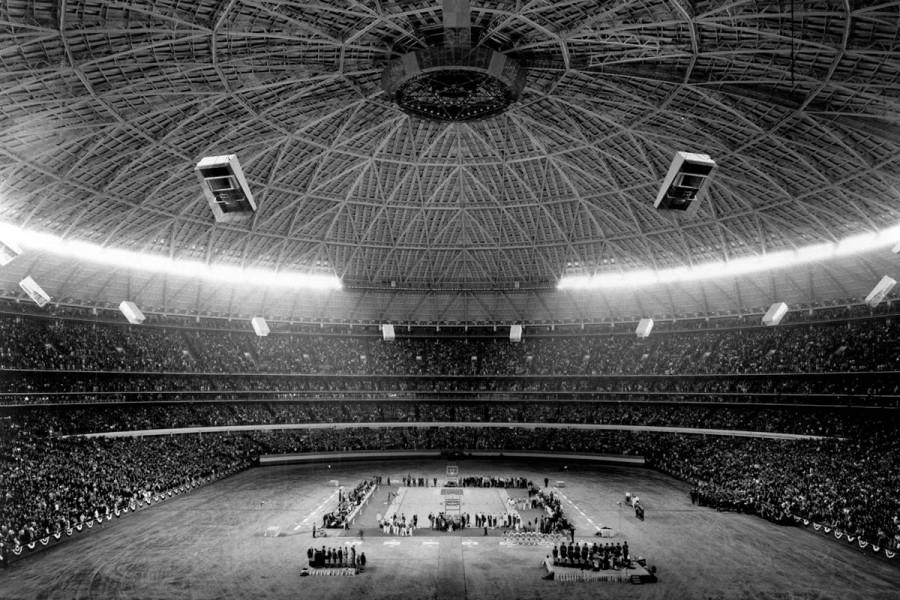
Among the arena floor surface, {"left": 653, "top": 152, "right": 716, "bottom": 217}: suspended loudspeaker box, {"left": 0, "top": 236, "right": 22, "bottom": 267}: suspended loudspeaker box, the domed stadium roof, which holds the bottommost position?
the arena floor surface

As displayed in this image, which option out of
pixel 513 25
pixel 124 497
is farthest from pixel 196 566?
pixel 513 25

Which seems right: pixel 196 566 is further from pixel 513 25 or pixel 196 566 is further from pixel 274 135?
pixel 513 25

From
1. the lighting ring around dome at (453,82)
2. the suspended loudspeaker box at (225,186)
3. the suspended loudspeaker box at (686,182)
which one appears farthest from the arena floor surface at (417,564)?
the lighting ring around dome at (453,82)

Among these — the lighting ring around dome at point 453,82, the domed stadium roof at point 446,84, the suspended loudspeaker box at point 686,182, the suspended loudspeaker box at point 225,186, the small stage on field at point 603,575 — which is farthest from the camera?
the lighting ring around dome at point 453,82

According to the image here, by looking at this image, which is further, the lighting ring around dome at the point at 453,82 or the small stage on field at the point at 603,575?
the lighting ring around dome at the point at 453,82

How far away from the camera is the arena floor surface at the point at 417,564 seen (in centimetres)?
2938

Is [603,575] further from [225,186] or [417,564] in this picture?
[225,186]

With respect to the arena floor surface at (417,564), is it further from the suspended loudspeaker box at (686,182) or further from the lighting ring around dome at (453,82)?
the lighting ring around dome at (453,82)

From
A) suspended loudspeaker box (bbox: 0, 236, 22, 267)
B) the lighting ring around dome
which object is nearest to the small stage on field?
the lighting ring around dome

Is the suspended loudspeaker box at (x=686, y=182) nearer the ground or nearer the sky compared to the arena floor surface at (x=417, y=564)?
nearer the sky

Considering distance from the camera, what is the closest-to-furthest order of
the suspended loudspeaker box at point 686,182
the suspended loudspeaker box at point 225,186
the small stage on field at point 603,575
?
1. the suspended loudspeaker box at point 686,182
2. the suspended loudspeaker box at point 225,186
3. the small stage on field at point 603,575

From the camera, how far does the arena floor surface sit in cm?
2938

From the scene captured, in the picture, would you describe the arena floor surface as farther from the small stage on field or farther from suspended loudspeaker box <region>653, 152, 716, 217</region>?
suspended loudspeaker box <region>653, 152, 716, 217</region>

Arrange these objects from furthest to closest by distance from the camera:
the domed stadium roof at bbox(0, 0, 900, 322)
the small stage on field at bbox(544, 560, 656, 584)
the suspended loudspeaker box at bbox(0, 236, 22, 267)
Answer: the suspended loudspeaker box at bbox(0, 236, 22, 267), the small stage on field at bbox(544, 560, 656, 584), the domed stadium roof at bbox(0, 0, 900, 322)
